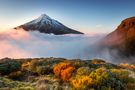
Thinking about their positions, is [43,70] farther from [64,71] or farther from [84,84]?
[84,84]

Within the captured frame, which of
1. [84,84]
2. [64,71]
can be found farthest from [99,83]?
[64,71]

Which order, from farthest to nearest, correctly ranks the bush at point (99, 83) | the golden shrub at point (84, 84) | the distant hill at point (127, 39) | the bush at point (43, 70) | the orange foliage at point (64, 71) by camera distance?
the distant hill at point (127, 39), the bush at point (43, 70), the orange foliage at point (64, 71), the bush at point (99, 83), the golden shrub at point (84, 84)

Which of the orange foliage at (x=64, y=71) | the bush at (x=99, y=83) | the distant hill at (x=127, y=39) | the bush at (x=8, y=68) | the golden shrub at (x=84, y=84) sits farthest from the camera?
the distant hill at (x=127, y=39)

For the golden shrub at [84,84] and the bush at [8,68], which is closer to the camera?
the golden shrub at [84,84]

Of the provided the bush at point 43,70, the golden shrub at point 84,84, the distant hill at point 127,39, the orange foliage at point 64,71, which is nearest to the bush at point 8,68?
the bush at point 43,70

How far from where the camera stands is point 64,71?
73.9 feet

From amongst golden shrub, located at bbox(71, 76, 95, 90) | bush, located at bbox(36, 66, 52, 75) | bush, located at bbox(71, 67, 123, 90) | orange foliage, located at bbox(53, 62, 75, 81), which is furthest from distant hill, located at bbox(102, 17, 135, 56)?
golden shrub, located at bbox(71, 76, 95, 90)

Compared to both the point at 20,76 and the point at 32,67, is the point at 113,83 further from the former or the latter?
the point at 32,67

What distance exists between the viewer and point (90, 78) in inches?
657

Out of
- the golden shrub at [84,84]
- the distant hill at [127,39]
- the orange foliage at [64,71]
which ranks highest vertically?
the distant hill at [127,39]

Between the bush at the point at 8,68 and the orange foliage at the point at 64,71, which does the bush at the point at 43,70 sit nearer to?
the orange foliage at the point at 64,71

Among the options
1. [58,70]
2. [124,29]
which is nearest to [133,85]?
[58,70]

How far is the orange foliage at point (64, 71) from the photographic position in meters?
21.6

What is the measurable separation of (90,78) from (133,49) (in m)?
174
